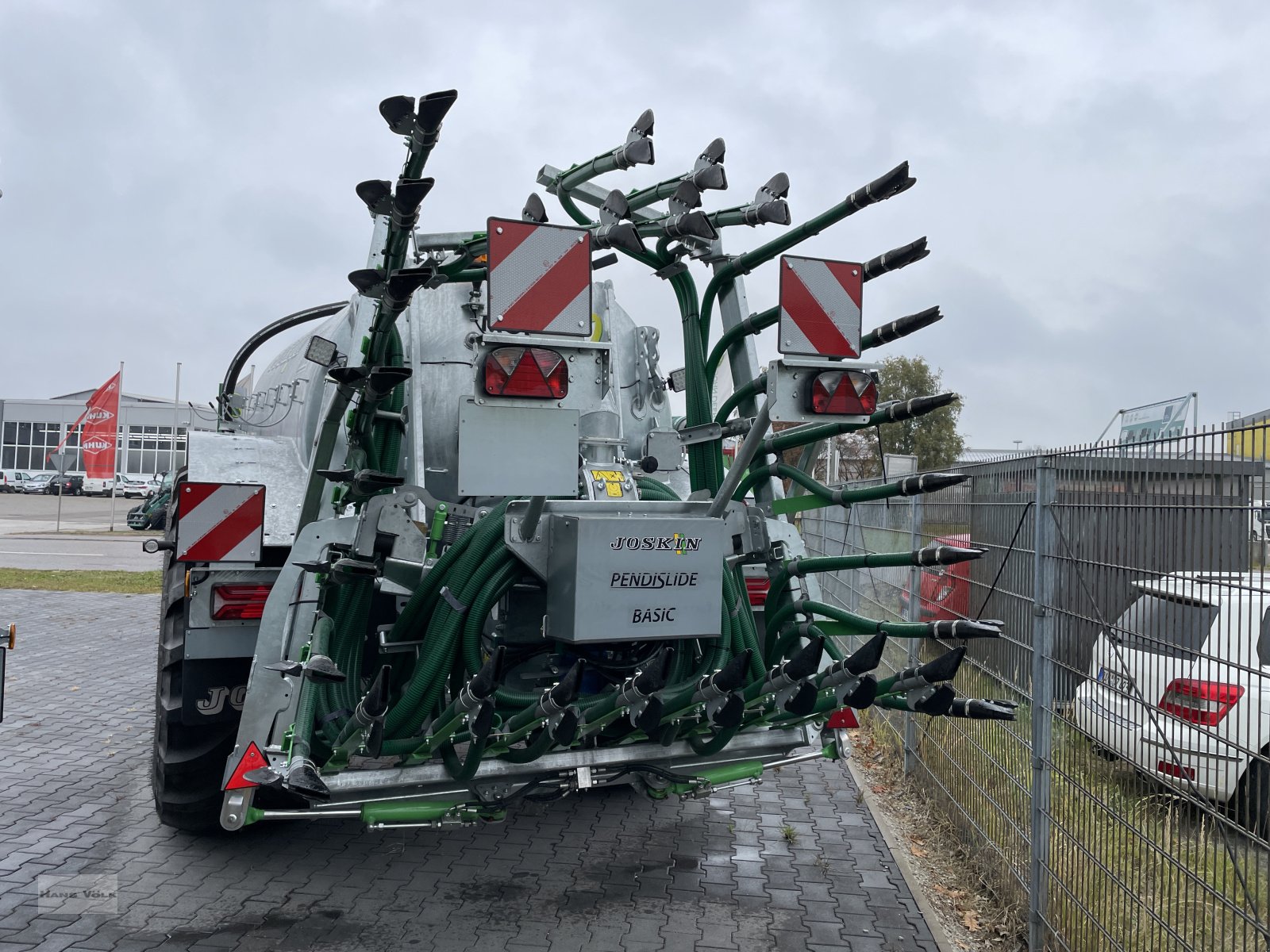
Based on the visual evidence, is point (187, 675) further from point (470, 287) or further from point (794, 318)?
point (794, 318)

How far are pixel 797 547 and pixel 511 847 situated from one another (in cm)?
192

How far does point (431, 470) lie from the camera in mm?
4566

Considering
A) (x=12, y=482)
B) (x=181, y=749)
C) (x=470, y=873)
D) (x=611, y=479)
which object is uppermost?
(x=12, y=482)

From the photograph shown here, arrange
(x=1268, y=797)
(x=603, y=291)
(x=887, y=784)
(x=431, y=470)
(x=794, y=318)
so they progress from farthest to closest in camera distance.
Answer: (x=887, y=784), (x=603, y=291), (x=431, y=470), (x=794, y=318), (x=1268, y=797)

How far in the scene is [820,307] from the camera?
3.45 m

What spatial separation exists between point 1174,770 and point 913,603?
311 centimetres

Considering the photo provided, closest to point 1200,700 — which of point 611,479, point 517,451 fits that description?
point 517,451

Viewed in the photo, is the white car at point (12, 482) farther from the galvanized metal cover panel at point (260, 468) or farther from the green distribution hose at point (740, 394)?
the green distribution hose at point (740, 394)

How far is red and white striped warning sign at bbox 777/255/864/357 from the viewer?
11.1 ft

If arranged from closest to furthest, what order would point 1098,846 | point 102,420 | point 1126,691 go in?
point 1126,691 → point 1098,846 → point 102,420

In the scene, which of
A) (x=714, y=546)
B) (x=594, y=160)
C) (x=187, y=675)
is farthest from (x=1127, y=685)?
(x=187, y=675)

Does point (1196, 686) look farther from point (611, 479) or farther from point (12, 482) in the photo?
point (12, 482)

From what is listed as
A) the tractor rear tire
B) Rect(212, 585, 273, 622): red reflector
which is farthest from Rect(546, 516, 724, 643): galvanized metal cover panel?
the tractor rear tire

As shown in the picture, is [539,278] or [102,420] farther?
[102,420]
